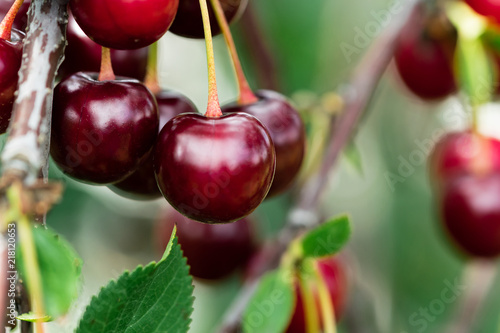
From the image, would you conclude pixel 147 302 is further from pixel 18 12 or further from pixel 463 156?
pixel 463 156

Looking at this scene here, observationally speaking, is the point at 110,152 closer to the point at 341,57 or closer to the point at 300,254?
the point at 300,254

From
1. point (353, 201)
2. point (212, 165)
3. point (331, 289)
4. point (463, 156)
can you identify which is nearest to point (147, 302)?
point (212, 165)

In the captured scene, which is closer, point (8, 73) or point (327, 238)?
point (8, 73)

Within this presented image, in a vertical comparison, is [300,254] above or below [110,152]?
below

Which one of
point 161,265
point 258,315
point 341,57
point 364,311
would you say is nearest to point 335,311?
point 364,311

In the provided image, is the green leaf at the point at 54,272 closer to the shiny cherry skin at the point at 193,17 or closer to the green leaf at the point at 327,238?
the shiny cherry skin at the point at 193,17

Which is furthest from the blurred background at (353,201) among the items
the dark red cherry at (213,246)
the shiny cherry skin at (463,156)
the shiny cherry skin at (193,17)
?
the shiny cherry skin at (193,17)
